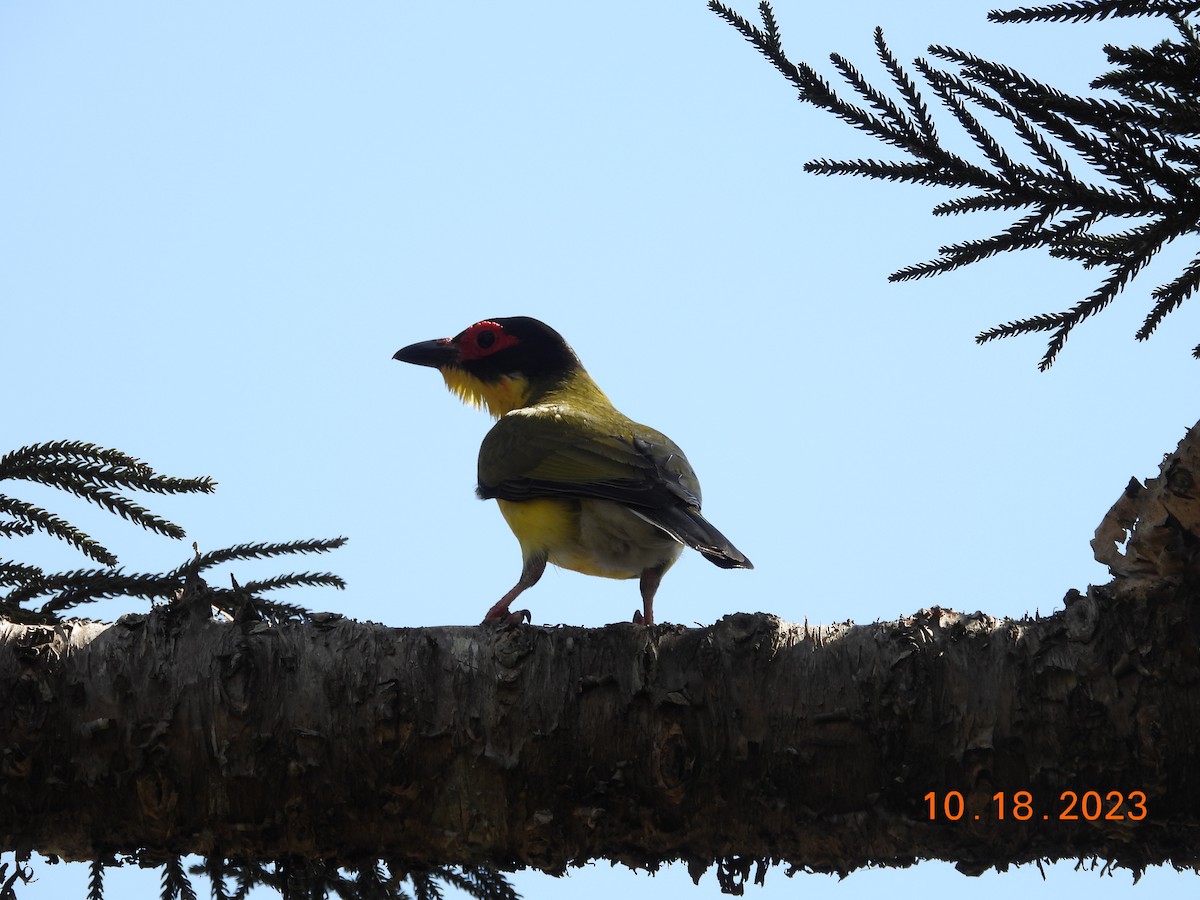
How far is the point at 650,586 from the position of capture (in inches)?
233

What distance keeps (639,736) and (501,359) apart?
5.16m

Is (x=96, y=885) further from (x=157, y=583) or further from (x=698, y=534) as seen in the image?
(x=698, y=534)

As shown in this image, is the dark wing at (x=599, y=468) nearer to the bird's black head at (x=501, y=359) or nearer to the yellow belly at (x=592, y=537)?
the yellow belly at (x=592, y=537)

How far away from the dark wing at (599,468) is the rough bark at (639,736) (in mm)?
1929

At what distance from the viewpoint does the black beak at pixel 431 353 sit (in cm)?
788

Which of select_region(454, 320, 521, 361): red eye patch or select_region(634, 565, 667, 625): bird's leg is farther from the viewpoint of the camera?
select_region(454, 320, 521, 361): red eye patch

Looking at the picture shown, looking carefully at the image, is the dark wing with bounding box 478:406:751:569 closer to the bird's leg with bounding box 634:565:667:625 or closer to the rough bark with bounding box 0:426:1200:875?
the bird's leg with bounding box 634:565:667:625

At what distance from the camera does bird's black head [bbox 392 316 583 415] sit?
25.8 ft
